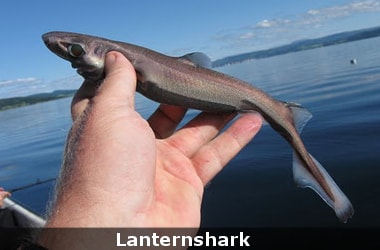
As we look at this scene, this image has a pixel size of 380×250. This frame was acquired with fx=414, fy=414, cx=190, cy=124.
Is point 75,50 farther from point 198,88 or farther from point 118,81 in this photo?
point 198,88

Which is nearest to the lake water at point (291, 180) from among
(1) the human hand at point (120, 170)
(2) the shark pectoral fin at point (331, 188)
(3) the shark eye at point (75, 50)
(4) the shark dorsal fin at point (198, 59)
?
(2) the shark pectoral fin at point (331, 188)

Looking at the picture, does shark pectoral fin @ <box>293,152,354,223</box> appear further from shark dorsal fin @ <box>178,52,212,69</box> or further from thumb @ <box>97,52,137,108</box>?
thumb @ <box>97,52,137,108</box>

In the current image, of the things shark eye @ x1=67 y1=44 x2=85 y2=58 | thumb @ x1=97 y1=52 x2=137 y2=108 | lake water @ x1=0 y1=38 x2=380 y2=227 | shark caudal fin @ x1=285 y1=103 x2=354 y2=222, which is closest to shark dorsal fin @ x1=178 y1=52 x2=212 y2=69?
thumb @ x1=97 y1=52 x2=137 y2=108

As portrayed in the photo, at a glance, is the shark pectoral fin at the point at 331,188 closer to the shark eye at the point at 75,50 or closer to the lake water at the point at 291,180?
the shark eye at the point at 75,50

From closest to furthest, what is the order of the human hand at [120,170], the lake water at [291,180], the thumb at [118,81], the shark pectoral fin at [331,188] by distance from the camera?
the human hand at [120,170]
the thumb at [118,81]
the shark pectoral fin at [331,188]
the lake water at [291,180]

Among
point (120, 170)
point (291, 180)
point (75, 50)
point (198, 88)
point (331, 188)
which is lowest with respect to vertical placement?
point (291, 180)

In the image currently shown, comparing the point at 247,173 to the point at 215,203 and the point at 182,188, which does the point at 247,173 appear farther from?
the point at 182,188

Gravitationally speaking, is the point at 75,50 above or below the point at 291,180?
above

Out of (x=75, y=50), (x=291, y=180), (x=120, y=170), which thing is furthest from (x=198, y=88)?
(x=291, y=180)
